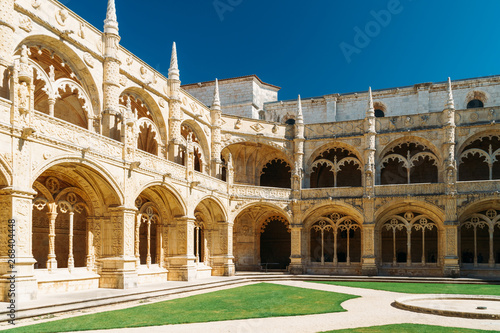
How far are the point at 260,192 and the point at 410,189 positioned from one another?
941 centimetres

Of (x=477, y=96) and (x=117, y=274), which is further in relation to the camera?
(x=477, y=96)

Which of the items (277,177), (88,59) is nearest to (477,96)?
(277,177)

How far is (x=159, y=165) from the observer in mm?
22844

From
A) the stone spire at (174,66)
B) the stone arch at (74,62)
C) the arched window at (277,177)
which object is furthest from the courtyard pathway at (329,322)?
the arched window at (277,177)

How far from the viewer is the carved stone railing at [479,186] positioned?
29841mm

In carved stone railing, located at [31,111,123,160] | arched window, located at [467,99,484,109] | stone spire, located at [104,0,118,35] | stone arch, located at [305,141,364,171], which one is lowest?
carved stone railing, located at [31,111,123,160]

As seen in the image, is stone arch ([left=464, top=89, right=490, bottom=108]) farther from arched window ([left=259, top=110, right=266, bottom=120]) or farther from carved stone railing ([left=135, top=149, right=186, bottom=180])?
carved stone railing ([left=135, top=149, right=186, bottom=180])

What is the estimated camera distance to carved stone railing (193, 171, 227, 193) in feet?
88.1

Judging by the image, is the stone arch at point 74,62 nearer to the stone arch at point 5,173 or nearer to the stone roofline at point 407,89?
the stone arch at point 5,173

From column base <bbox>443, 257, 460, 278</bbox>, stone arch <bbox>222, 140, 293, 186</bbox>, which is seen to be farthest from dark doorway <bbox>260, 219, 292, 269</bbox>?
column base <bbox>443, 257, 460, 278</bbox>

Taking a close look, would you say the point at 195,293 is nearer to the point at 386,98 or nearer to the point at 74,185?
the point at 74,185

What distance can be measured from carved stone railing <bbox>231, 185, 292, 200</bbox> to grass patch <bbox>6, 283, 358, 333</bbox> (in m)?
11.2

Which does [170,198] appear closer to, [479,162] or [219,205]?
[219,205]

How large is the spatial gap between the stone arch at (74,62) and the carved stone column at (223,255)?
39.5 ft
